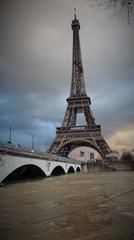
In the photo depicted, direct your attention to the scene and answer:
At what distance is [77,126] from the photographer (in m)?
84.1

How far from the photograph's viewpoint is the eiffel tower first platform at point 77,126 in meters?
78.2

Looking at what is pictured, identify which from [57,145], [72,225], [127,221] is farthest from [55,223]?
[57,145]

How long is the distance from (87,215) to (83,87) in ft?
269

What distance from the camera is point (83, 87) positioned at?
9069 centimetres

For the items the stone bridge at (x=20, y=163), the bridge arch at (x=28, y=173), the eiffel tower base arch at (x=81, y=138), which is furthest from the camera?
Result: the eiffel tower base arch at (x=81, y=138)

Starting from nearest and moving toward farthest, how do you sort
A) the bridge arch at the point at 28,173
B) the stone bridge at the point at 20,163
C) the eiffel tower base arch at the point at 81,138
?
the stone bridge at the point at 20,163, the bridge arch at the point at 28,173, the eiffel tower base arch at the point at 81,138

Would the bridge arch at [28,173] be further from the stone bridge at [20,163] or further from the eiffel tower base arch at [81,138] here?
the eiffel tower base arch at [81,138]

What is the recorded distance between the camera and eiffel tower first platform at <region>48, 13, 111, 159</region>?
7816 cm

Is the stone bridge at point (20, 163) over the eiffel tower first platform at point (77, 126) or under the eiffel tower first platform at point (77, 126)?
under

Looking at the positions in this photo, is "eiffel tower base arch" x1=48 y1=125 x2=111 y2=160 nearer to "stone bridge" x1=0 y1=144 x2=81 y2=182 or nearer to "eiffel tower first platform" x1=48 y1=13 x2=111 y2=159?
"eiffel tower first platform" x1=48 y1=13 x2=111 y2=159

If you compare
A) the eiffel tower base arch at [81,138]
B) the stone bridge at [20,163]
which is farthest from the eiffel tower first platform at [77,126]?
the stone bridge at [20,163]

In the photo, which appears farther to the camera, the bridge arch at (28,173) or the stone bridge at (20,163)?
the bridge arch at (28,173)

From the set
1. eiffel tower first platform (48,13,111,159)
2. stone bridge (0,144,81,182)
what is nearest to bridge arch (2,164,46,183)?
stone bridge (0,144,81,182)

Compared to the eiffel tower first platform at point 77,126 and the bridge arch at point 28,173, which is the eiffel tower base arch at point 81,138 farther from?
the bridge arch at point 28,173
